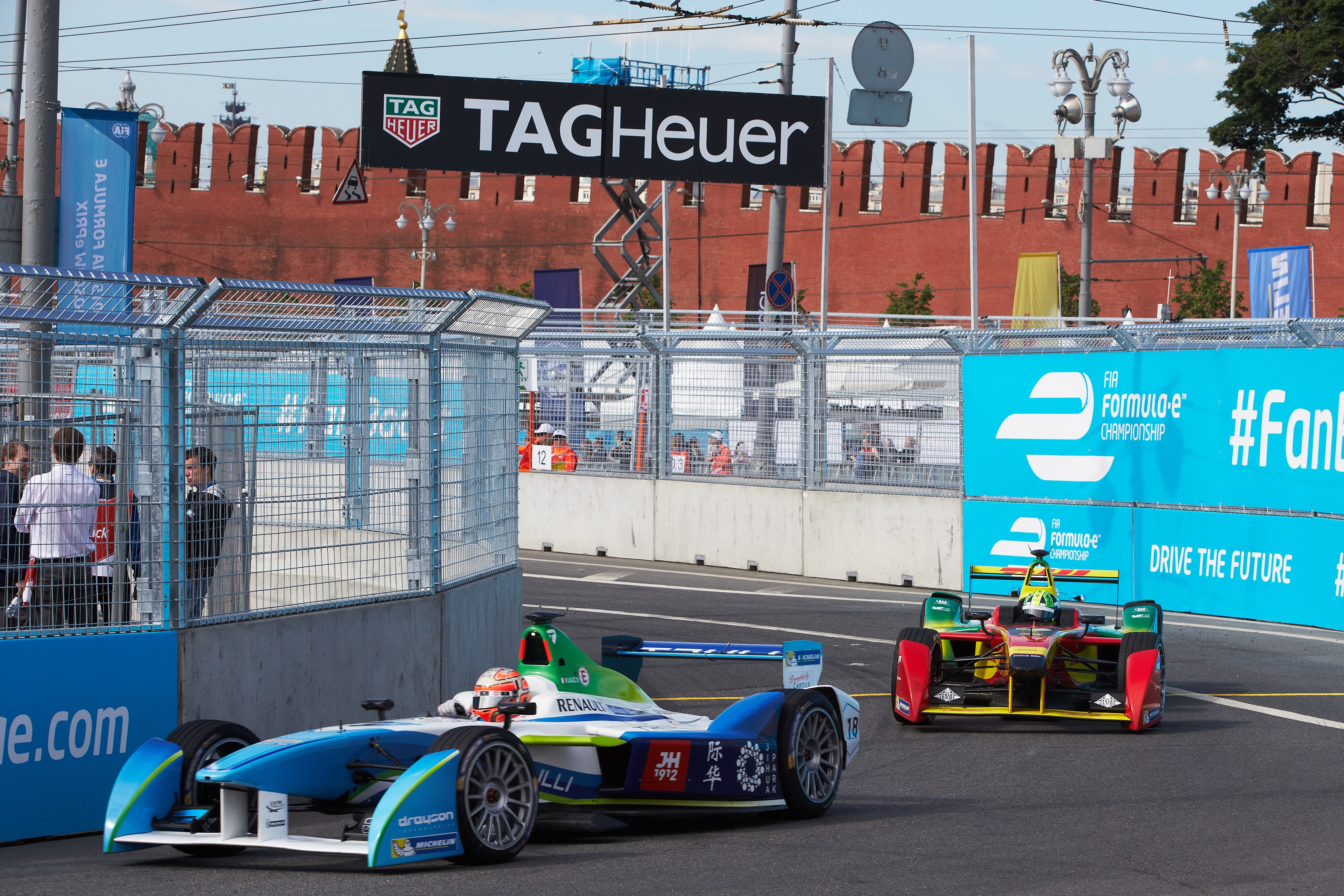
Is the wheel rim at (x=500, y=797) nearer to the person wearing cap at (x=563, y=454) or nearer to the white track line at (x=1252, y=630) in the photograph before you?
the white track line at (x=1252, y=630)

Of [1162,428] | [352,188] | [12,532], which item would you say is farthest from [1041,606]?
[352,188]

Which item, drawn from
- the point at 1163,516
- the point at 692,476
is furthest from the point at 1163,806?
the point at 692,476

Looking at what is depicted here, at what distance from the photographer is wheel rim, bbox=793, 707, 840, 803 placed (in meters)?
7.59

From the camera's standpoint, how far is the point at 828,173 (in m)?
21.1

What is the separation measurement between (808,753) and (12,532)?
3.86 meters

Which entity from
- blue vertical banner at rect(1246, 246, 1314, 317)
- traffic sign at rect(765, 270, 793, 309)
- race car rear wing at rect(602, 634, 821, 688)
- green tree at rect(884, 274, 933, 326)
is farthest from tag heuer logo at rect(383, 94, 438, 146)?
green tree at rect(884, 274, 933, 326)

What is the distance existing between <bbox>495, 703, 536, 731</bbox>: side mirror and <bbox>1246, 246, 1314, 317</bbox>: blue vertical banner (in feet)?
85.7

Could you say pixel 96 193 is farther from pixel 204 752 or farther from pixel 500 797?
pixel 500 797

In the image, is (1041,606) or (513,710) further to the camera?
(1041,606)

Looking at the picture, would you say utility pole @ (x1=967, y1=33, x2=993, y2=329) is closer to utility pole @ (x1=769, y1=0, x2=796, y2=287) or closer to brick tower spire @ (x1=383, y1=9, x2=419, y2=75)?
utility pole @ (x1=769, y1=0, x2=796, y2=287)

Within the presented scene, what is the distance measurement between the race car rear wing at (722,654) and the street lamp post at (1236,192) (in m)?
44.6

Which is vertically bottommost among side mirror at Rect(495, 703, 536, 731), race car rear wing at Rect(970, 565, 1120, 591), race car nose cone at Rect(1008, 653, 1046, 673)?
race car nose cone at Rect(1008, 653, 1046, 673)

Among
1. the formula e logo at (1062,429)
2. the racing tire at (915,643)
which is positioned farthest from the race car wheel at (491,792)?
the formula e logo at (1062,429)

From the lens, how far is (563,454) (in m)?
21.9
